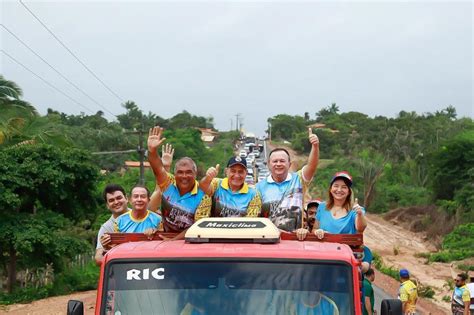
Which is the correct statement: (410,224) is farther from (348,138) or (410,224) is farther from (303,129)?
(303,129)

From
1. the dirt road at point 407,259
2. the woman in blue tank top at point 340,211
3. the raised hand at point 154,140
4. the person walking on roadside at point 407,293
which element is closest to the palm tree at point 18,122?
the person walking on roadside at point 407,293

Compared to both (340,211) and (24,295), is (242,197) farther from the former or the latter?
(24,295)

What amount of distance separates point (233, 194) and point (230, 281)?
1301 mm

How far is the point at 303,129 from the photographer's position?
12412 cm

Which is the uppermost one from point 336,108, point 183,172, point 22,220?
point 336,108

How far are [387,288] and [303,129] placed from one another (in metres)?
99.0

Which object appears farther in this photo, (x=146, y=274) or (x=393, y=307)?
(x=146, y=274)

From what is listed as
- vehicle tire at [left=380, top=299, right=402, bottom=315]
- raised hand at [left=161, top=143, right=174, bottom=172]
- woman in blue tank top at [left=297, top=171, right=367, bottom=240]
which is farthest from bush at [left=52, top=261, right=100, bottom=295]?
vehicle tire at [left=380, top=299, right=402, bottom=315]

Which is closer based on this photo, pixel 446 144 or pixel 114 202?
pixel 114 202

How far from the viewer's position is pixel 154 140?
595 cm

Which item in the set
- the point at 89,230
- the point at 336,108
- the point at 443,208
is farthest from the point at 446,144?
the point at 336,108

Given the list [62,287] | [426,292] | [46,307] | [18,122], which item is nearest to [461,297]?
[46,307]

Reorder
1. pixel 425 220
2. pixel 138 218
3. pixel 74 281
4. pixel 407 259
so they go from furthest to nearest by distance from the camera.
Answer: pixel 425 220, pixel 407 259, pixel 74 281, pixel 138 218

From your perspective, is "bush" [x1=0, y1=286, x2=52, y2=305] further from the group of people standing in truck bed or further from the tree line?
the group of people standing in truck bed
